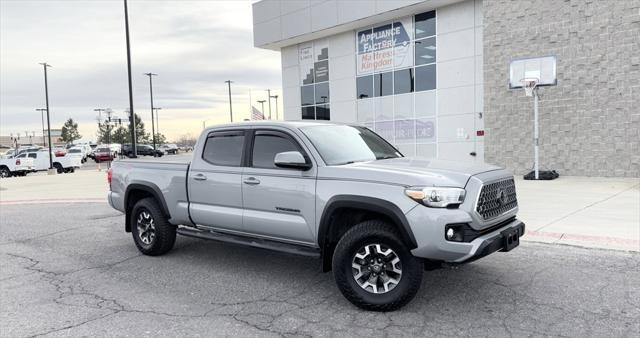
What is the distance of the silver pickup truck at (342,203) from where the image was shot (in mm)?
4242

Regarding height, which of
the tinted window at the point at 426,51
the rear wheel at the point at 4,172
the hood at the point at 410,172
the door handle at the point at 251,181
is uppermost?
the tinted window at the point at 426,51

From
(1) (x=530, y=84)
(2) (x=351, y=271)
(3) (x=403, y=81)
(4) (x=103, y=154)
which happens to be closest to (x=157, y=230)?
(2) (x=351, y=271)

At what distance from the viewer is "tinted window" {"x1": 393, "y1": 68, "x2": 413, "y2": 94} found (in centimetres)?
→ 2300

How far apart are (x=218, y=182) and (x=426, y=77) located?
1807 centimetres

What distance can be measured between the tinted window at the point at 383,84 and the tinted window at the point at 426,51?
5.85ft

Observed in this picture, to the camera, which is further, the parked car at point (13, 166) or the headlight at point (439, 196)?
the parked car at point (13, 166)

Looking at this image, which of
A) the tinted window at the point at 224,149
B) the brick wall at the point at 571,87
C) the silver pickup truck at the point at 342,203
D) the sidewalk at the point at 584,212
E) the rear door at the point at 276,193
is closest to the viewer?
the silver pickup truck at the point at 342,203

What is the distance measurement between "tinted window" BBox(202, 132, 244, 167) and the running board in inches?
34.3

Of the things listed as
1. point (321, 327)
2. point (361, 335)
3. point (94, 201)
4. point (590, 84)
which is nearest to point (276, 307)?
point (321, 327)

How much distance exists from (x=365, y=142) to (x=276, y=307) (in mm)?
2252

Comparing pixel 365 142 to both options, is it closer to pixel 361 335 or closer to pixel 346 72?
pixel 361 335

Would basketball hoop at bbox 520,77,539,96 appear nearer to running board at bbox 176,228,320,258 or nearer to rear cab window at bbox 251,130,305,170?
rear cab window at bbox 251,130,305,170

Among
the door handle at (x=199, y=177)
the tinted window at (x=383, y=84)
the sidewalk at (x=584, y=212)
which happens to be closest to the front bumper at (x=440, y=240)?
the door handle at (x=199, y=177)

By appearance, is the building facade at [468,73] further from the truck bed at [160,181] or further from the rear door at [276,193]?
the truck bed at [160,181]
